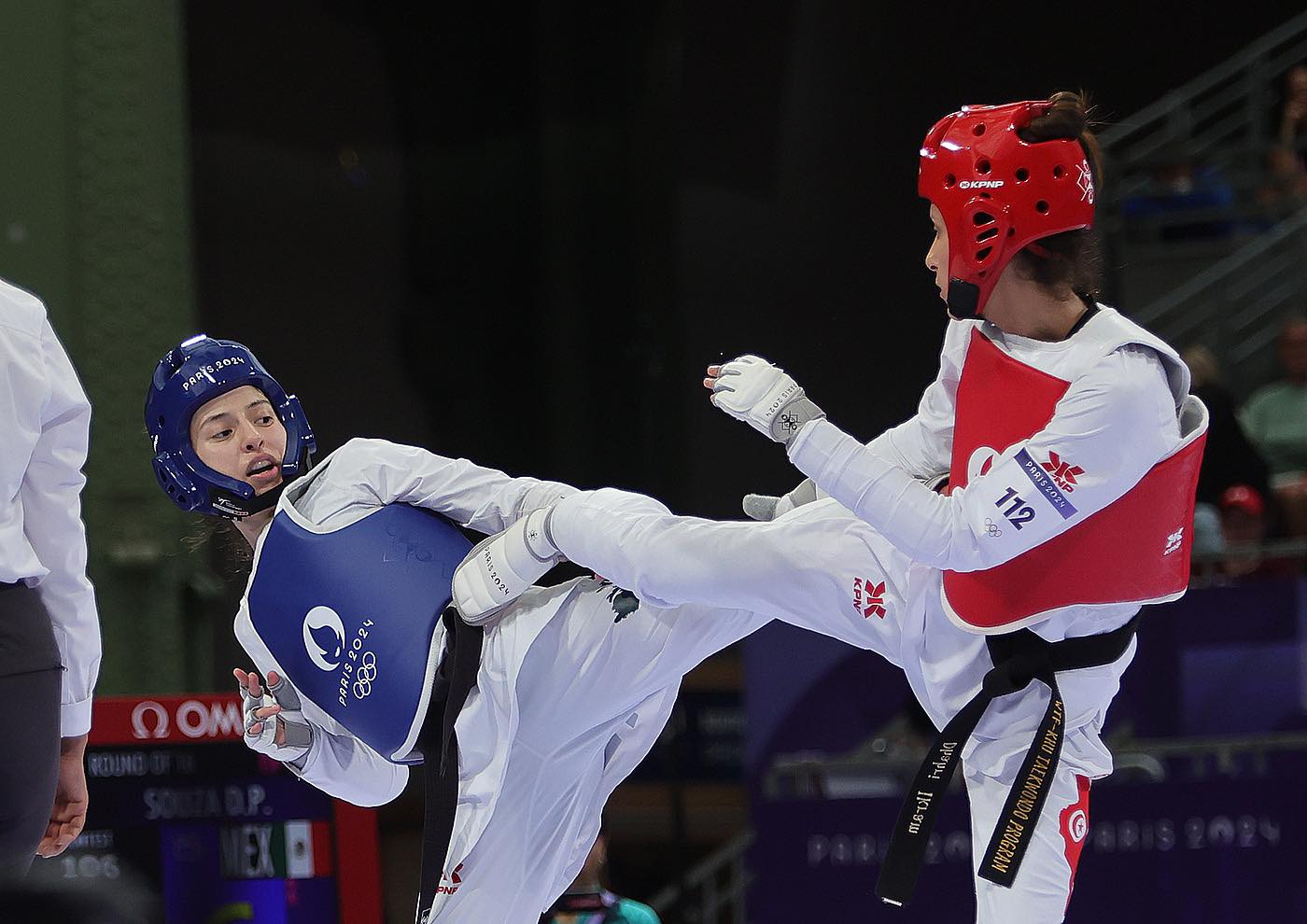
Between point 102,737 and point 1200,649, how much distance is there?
346cm

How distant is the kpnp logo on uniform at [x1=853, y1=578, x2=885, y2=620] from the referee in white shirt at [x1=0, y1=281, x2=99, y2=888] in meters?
1.49

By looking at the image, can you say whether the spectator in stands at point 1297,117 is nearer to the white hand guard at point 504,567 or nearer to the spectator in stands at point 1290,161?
the spectator in stands at point 1290,161

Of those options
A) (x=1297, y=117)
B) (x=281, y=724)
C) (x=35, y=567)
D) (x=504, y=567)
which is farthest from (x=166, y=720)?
(x=1297, y=117)

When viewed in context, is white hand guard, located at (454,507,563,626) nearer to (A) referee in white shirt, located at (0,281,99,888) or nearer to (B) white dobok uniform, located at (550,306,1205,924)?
(B) white dobok uniform, located at (550,306,1205,924)

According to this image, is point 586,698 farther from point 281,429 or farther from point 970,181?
point 970,181

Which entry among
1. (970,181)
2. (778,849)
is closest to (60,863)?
(778,849)

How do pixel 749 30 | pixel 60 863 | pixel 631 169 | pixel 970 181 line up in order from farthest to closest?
pixel 631 169
pixel 749 30
pixel 60 863
pixel 970 181

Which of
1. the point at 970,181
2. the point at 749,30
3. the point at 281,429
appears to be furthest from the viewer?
the point at 749,30

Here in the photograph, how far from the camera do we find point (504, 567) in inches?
142

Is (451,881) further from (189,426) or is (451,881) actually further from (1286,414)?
(1286,414)

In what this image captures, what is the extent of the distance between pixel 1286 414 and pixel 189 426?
5191 mm

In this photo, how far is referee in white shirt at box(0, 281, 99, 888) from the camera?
296cm

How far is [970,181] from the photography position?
127 inches

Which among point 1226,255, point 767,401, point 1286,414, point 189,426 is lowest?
point 767,401
